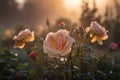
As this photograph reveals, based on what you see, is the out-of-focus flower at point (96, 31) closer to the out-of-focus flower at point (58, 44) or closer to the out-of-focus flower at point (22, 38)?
the out-of-focus flower at point (58, 44)

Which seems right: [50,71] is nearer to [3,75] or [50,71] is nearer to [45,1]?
[3,75]

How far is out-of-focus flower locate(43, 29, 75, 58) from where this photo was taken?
2615mm

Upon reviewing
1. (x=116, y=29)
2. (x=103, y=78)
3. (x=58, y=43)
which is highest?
(x=116, y=29)

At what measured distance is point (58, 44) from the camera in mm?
2652

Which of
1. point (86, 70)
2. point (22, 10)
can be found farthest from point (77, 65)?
point (22, 10)

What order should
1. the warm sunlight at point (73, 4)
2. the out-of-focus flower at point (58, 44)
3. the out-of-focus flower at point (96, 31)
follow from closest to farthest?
the out-of-focus flower at point (58, 44), the out-of-focus flower at point (96, 31), the warm sunlight at point (73, 4)

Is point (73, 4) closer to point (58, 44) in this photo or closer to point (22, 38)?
point (22, 38)

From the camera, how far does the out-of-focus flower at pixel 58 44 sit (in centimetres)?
262

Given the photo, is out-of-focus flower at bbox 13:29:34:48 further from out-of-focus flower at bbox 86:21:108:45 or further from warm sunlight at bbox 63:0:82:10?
warm sunlight at bbox 63:0:82:10

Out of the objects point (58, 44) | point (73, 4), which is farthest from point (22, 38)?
point (73, 4)

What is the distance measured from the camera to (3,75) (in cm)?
416

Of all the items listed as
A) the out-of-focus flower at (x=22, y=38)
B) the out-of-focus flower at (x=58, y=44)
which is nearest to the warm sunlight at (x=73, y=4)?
the out-of-focus flower at (x=22, y=38)

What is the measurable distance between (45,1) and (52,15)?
1760 millimetres

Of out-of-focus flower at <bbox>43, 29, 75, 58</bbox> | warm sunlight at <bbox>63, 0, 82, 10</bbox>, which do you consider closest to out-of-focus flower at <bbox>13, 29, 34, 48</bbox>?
out-of-focus flower at <bbox>43, 29, 75, 58</bbox>
